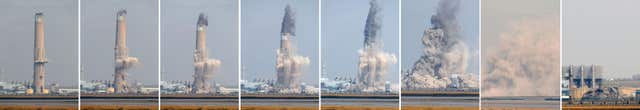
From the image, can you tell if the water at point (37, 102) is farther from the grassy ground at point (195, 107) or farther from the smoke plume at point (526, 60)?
A: the smoke plume at point (526, 60)

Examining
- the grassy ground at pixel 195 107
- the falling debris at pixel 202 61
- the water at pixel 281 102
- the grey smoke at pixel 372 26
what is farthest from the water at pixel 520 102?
the falling debris at pixel 202 61

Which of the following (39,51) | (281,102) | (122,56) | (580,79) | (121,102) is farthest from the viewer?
(121,102)

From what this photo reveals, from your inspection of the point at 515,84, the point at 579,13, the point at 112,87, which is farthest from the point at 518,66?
the point at 112,87

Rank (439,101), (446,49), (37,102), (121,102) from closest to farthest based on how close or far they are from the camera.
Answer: (446,49), (439,101), (121,102), (37,102)

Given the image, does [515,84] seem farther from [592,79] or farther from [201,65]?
[201,65]

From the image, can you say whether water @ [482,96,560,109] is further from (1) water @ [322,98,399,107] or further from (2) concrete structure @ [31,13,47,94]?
(2) concrete structure @ [31,13,47,94]

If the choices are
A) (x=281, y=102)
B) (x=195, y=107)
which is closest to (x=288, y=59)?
(x=281, y=102)

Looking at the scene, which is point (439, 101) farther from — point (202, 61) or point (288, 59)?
point (202, 61)
